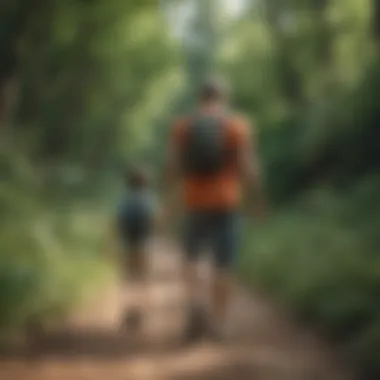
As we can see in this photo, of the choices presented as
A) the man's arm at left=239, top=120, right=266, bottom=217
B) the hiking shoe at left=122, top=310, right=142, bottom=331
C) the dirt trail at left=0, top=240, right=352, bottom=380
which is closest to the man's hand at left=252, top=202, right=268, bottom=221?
the man's arm at left=239, top=120, right=266, bottom=217

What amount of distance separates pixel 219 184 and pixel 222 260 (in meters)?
0.14

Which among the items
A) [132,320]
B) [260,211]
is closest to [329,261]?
[260,211]

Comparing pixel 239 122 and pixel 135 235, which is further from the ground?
pixel 239 122

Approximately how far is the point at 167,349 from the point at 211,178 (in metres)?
0.32

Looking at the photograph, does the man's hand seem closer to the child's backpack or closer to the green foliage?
the green foliage

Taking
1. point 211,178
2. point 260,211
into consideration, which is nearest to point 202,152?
point 211,178

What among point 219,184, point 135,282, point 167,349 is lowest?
point 167,349

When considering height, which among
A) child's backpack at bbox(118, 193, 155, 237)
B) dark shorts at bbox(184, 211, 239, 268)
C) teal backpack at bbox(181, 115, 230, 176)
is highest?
teal backpack at bbox(181, 115, 230, 176)

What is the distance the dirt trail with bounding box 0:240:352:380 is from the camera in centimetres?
161

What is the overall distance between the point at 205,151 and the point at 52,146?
279 millimetres

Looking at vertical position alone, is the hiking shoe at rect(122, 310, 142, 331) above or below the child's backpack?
below

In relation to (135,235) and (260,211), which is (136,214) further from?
(260,211)

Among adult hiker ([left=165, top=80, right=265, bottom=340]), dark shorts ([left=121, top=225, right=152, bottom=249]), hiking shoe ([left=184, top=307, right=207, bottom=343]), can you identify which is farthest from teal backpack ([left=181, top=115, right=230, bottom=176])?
hiking shoe ([left=184, top=307, right=207, bottom=343])

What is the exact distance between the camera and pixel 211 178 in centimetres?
164
